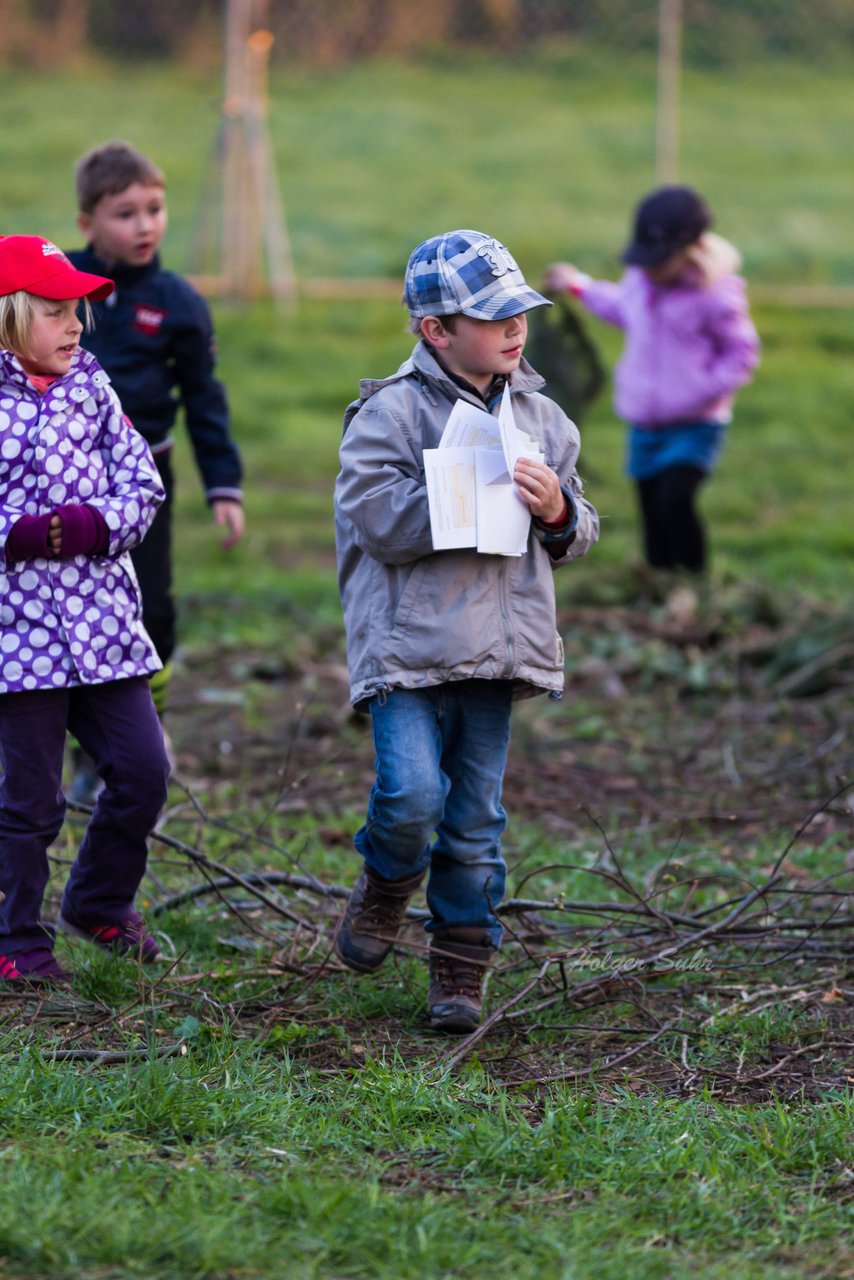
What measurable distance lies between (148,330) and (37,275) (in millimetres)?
1159

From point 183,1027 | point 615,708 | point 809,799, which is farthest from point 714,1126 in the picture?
point 615,708

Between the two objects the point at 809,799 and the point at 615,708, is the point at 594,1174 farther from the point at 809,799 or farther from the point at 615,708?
the point at 615,708

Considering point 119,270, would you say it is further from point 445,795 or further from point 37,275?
point 445,795

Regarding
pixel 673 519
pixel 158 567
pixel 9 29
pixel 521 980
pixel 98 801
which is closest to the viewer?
pixel 98 801

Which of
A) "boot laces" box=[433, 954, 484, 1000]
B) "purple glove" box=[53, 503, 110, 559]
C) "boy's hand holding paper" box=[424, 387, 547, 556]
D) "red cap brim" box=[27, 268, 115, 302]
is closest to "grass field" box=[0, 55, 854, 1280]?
"boot laces" box=[433, 954, 484, 1000]

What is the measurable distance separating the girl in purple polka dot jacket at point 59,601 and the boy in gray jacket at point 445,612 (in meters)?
0.52

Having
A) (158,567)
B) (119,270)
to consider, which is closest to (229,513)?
(158,567)

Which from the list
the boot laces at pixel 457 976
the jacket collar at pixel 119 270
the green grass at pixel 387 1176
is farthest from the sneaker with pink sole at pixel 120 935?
the jacket collar at pixel 119 270

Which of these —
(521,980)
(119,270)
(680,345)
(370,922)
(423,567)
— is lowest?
(521,980)

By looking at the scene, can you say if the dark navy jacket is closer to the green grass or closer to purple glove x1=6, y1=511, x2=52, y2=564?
purple glove x1=6, y1=511, x2=52, y2=564

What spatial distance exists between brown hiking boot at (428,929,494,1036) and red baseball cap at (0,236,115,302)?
1.65 metres

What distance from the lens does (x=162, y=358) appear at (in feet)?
16.6

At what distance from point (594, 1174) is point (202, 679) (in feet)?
14.6

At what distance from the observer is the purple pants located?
3.88 meters
